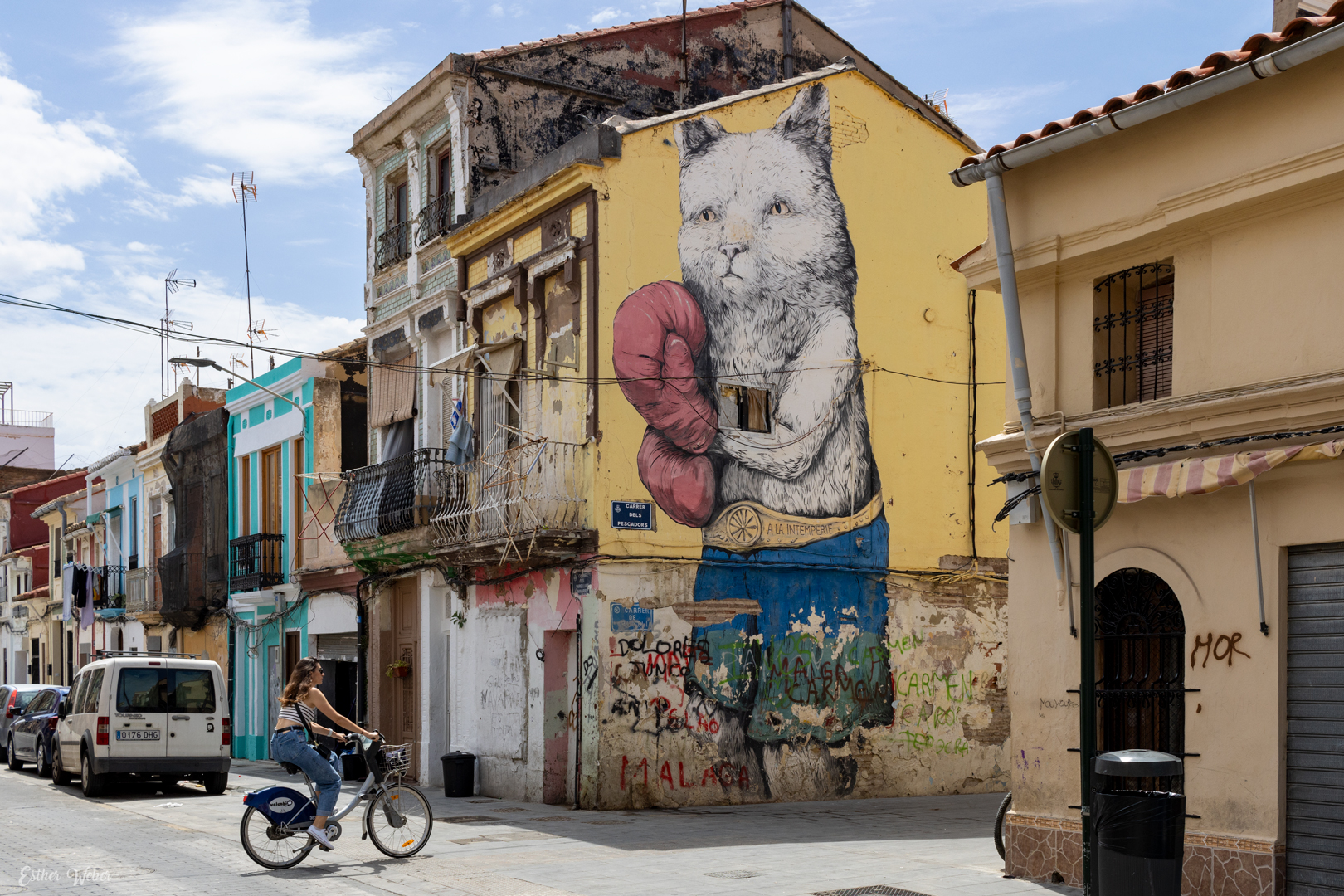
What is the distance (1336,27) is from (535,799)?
13.1 m

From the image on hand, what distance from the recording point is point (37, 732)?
23.9m

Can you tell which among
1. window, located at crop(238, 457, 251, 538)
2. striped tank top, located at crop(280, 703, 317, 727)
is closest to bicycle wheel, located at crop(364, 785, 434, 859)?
striped tank top, located at crop(280, 703, 317, 727)

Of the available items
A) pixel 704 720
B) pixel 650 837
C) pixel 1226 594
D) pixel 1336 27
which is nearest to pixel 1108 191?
pixel 1336 27

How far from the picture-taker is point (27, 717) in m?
24.8

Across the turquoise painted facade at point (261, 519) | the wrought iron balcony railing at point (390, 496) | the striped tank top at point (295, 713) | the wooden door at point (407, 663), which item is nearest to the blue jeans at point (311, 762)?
the striped tank top at point (295, 713)

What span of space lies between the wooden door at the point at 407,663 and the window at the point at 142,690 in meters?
4.03

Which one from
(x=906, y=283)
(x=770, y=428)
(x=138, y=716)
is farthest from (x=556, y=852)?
(x=906, y=283)

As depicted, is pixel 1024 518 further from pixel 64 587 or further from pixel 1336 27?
pixel 64 587

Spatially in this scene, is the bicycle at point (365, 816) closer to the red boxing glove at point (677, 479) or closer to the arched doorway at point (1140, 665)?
the arched doorway at point (1140, 665)

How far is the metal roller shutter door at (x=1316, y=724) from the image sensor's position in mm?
8750

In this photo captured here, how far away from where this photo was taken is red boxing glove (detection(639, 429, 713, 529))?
17.8m

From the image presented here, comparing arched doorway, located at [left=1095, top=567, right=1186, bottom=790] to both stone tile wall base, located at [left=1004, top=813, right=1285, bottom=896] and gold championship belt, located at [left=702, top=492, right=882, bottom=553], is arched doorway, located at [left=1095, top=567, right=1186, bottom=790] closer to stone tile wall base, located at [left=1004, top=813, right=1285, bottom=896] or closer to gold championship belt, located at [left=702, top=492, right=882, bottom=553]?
stone tile wall base, located at [left=1004, top=813, right=1285, bottom=896]

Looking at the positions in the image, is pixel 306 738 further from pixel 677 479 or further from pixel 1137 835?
pixel 677 479

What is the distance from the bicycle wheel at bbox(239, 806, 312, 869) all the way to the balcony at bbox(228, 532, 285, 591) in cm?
1562
